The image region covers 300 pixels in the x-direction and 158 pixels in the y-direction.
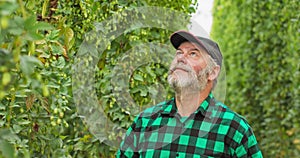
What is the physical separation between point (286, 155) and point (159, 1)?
2.47m

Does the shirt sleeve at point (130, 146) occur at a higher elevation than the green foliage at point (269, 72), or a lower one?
lower

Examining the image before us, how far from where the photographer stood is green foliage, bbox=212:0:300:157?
4.39 metres

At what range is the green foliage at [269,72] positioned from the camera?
14.4 ft

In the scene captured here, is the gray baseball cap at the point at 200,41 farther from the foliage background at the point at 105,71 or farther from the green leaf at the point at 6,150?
the green leaf at the point at 6,150

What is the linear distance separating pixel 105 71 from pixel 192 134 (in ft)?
1.98

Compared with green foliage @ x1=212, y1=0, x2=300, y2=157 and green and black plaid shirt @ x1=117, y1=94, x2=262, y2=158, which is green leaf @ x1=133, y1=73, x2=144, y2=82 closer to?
green and black plaid shirt @ x1=117, y1=94, x2=262, y2=158

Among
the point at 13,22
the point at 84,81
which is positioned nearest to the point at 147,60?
the point at 84,81

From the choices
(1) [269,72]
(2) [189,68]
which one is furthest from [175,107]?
(1) [269,72]

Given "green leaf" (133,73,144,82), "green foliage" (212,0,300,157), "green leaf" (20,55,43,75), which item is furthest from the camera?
"green foliage" (212,0,300,157)

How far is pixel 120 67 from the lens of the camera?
2330 mm

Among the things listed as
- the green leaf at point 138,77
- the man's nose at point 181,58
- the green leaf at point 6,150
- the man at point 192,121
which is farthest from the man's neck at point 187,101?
the green leaf at point 6,150

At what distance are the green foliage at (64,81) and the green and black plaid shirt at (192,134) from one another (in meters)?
0.29

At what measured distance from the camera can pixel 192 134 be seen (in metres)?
1.86

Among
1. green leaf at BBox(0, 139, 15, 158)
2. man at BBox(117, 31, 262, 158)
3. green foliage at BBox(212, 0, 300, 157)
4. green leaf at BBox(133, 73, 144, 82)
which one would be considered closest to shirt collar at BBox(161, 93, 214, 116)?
man at BBox(117, 31, 262, 158)
